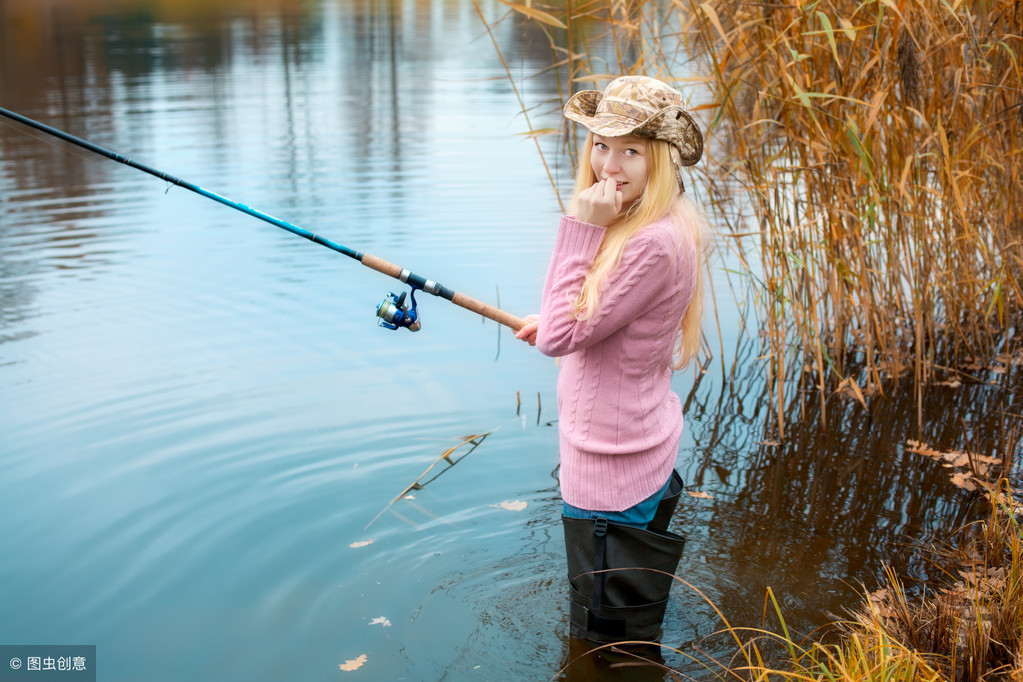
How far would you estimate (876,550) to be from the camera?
2971mm

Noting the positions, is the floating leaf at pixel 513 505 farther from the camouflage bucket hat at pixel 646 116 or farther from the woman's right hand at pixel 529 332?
the camouflage bucket hat at pixel 646 116

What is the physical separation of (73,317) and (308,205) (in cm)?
255

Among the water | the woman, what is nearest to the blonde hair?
the woman

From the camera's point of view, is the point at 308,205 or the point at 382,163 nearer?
the point at 308,205

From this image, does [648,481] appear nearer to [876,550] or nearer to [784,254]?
[876,550]

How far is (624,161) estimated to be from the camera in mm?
1993

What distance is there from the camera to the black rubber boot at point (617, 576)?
2182 millimetres

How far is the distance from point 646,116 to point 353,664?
5.23 ft

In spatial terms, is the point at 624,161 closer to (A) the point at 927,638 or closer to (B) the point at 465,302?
(B) the point at 465,302

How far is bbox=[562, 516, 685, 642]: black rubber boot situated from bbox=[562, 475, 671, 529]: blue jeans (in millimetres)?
13

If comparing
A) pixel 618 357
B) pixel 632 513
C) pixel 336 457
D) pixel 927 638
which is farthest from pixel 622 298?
pixel 336 457

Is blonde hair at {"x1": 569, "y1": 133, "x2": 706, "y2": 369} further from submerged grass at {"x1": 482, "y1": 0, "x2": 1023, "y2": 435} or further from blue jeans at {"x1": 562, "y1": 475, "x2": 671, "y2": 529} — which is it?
submerged grass at {"x1": 482, "y1": 0, "x2": 1023, "y2": 435}

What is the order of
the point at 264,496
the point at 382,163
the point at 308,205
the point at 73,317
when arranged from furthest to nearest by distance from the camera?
the point at 382,163
the point at 308,205
the point at 73,317
the point at 264,496

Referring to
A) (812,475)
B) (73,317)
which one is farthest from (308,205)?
(812,475)
